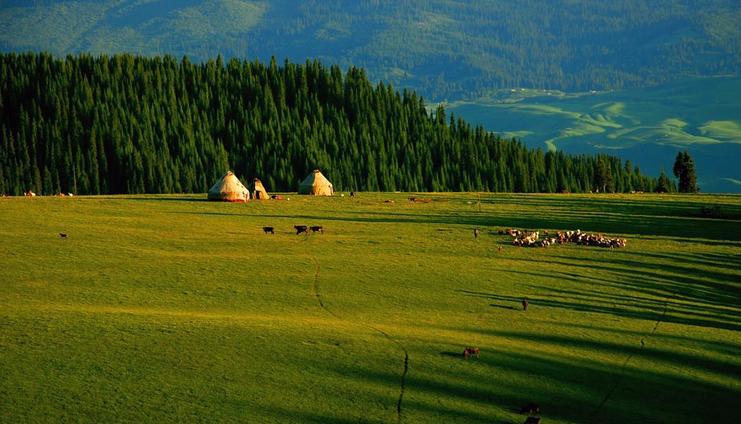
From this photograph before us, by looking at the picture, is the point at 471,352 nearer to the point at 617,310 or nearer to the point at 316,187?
the point at 617,310

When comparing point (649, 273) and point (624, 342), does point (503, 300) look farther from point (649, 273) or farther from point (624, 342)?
point (649, 273)

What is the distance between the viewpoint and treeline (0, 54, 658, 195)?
151 meters

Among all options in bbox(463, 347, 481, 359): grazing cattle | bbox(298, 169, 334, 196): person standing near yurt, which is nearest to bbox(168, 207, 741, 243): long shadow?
bbox(298, 169, 334, 196): person standing near yurt

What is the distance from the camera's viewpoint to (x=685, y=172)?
521 feet

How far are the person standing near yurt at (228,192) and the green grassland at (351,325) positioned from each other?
57.4 feet

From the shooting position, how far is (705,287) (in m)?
53.2

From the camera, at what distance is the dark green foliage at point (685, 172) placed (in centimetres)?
15800

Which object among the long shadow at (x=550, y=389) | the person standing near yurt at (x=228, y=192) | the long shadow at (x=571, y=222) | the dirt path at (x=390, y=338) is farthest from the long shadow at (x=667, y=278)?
the person standing near yurt at (x=228, y=192)

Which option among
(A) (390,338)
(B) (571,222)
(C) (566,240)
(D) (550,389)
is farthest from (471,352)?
(B) (571,222)

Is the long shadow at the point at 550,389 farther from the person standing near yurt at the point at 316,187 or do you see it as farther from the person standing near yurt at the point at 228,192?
Result: the person standing near yurt at the point at 316,187

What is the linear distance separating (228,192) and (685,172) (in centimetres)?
9412

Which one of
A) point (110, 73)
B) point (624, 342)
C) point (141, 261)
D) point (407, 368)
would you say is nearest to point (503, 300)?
point (624, 342)

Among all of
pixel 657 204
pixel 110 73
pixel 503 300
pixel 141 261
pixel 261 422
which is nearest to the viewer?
pixel 261 422

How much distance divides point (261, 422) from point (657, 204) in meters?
82.7
